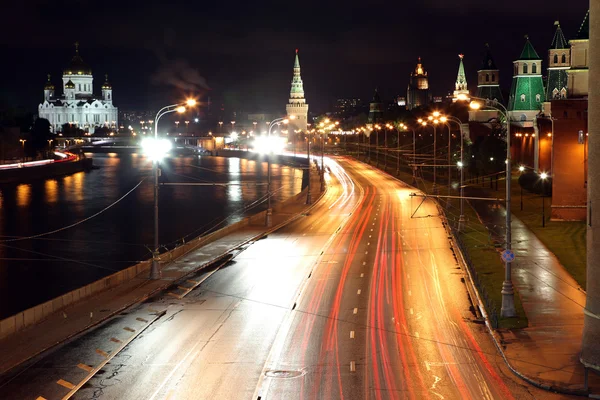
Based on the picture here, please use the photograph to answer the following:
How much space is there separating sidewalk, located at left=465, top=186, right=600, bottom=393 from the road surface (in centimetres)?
76

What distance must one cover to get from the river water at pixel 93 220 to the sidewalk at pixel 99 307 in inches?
257

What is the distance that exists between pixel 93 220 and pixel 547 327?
2597 inches

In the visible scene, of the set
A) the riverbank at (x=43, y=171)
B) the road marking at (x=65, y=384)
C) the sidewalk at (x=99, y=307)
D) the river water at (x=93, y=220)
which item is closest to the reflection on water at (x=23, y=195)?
the river water at (x=93, y=220)

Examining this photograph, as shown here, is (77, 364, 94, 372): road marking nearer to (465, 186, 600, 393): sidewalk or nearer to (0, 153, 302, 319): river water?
(465, 186, 600, 393): sidewalk

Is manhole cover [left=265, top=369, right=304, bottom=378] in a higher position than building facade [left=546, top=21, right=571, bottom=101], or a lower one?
lower

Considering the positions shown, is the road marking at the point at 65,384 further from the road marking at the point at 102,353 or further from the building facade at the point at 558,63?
the building facade at the point at 558,63

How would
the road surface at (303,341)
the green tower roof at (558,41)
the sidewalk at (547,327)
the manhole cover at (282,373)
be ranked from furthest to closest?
1. the green tower roof at (558,41)
2. the sidewalk at (547,327)
3. the manhole cover at (282,373)
4. the road surface at (303,341)

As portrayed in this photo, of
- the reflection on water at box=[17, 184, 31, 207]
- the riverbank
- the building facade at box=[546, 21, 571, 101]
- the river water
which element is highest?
the building facade at box=[546, 21, 571, 101]

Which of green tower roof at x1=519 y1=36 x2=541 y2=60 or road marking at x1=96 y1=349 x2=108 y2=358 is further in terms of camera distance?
green tower roof at x1=519 y1=36 x2=541 y2=60

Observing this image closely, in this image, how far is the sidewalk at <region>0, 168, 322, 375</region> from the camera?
25.9 meters

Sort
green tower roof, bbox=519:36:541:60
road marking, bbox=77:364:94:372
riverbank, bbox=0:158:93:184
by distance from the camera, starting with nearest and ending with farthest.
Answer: road marking, bbox=77:364:94:372, green tower roof, bbox=519:36:541:60, riverbank, bbox=0:158:93:184

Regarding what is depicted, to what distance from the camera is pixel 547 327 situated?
28.5 meters

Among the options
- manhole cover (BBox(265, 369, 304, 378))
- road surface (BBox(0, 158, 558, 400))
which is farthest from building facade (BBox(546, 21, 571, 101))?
manhole cover (BBox(265, 369, 304, 378))

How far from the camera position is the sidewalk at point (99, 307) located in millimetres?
25922
